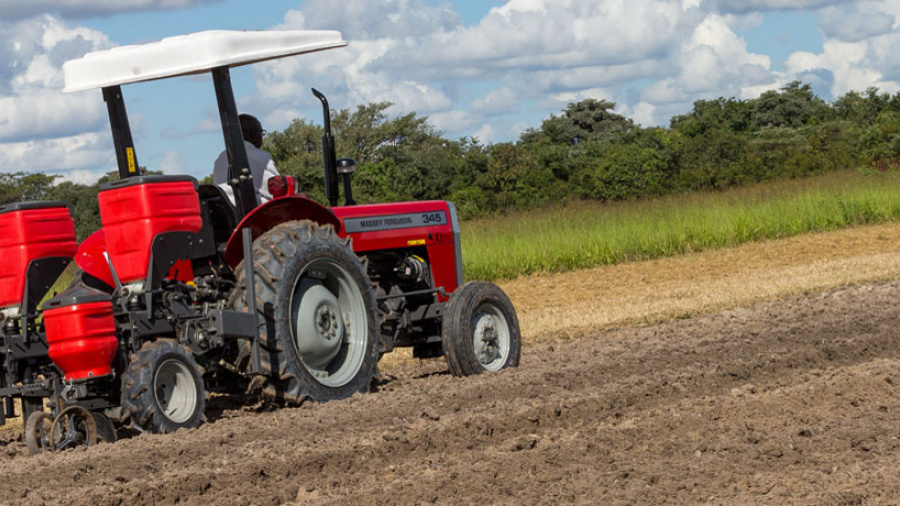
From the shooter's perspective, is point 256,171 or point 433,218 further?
point 433,218

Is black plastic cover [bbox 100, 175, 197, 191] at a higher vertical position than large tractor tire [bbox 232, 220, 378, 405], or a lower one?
higher

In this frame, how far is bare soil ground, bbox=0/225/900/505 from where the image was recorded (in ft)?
14.5

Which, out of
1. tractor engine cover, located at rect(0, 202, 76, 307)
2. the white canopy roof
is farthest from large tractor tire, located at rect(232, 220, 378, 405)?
tractor engine cover, located at rect(0, 202, 76, 307)

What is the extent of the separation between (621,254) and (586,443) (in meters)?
13.8

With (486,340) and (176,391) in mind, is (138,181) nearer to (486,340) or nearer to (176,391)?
(176,391)

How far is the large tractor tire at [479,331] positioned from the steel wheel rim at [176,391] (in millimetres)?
2056

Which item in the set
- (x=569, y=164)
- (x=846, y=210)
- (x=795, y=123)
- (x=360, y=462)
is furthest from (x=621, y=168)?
(x=360, y=462)

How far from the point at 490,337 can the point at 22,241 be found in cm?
322

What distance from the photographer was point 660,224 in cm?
1922

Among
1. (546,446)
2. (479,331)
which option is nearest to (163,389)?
(546,446)

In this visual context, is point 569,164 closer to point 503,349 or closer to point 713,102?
point 713,102

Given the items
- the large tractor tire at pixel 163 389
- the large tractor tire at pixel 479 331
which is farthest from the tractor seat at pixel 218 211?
the large tractor tire at pixel 479 331

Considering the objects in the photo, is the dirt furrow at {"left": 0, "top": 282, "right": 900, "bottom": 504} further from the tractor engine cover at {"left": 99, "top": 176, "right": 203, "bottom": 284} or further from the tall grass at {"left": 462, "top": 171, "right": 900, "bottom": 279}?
the tall grass at {"left": 462, "top": 171, "right": 900, "bottom": 279}

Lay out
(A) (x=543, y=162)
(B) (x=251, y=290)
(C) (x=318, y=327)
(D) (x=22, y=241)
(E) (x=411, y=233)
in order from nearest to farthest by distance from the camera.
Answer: (B) (x=251, y=290) → (D) (x=22, y=241) → (C) (x=318, y=327) → (E) (x=411, y=233) → (A) (x=543, y=162)
